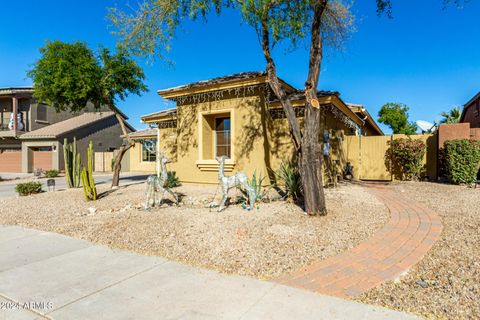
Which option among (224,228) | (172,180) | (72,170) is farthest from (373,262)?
(72,170)

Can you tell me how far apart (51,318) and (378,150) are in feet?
43.1

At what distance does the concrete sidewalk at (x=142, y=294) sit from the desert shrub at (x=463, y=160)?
9868 millimetres

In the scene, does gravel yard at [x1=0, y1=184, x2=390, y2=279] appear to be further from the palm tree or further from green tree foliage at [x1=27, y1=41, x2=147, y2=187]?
the palm tree

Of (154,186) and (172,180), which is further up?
(154,186)

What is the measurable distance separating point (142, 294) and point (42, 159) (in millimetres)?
26489

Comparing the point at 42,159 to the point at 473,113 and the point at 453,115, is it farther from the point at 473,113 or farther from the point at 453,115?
the point at 453,115

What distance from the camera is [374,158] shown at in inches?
503

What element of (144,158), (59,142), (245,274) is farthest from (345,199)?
(59,142)

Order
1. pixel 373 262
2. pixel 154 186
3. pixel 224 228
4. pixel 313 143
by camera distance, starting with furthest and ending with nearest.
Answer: pixel 154 186 < pixel 313 143 < pixel 224 228 < pixel 373 262

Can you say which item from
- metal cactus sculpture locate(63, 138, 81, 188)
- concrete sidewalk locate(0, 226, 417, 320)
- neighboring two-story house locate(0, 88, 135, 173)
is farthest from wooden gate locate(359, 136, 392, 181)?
neighboring two-story house locate(0, 88, 135, 173)

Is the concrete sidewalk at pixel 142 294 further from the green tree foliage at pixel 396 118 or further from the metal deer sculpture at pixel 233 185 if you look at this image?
the green tree foliage at pixel 396 118

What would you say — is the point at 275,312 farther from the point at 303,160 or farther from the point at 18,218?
the point at 18,218

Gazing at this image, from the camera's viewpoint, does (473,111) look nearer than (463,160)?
No

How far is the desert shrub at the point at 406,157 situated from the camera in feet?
37.6
